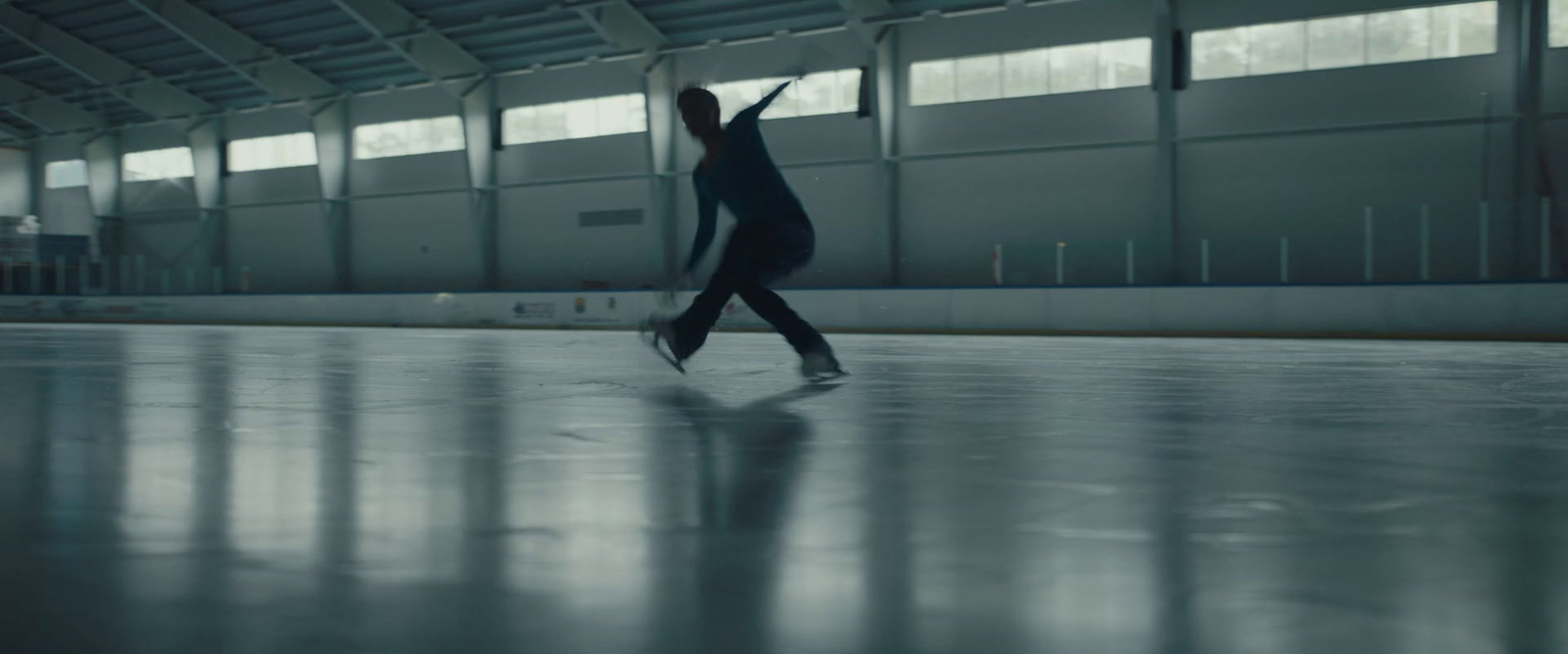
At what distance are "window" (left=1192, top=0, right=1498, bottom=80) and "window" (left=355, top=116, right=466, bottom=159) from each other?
18.0m

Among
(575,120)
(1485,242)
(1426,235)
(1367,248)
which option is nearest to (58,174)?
(575,120)

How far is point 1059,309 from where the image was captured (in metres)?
20.4

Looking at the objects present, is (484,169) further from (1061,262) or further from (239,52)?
(1061,262)

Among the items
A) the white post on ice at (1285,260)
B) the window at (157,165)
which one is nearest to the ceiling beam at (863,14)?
the white post on ice at (1285,260)

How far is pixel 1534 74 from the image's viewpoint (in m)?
19.7

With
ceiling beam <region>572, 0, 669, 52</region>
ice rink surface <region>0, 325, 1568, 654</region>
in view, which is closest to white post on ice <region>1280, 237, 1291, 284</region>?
ceiling beam <region>572, 0, 669, 52</region>

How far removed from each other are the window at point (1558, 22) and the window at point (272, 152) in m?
28.3

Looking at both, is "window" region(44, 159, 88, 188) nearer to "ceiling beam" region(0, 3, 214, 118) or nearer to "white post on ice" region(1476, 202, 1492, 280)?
"ceiling beam" region(0, 3, 214, 118)

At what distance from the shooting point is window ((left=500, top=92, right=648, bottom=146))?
92.2 ft

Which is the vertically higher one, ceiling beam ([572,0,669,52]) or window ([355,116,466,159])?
ceiling beam ([572,0,669,52])

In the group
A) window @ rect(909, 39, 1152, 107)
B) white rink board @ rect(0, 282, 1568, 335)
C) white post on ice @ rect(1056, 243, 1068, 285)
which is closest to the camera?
white rink board @ rect(0, 282, 1568, 335)

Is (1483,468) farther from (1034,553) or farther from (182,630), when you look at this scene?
(182,630)

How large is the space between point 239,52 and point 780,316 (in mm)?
26510

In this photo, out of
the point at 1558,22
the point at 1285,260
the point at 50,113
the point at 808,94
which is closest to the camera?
the point at 1558,22
